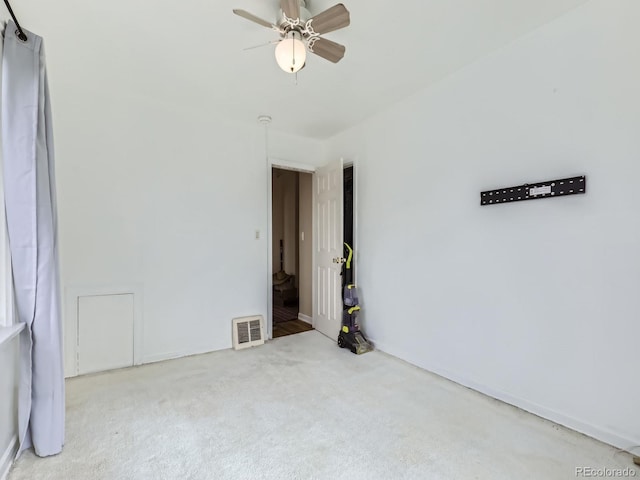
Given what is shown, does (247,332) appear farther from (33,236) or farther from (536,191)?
(536,191)

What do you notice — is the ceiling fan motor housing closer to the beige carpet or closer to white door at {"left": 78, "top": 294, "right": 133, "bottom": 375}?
the beige carpet

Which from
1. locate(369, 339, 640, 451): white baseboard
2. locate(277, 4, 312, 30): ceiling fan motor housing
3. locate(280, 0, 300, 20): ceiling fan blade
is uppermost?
locate(277, 4, 312, 30): ceiling fan motor housing

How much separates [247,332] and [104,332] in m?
1.34

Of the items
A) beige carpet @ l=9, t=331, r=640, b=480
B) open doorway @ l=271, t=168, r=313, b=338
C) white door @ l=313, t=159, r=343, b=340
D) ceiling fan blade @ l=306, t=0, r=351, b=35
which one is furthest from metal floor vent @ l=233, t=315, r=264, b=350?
ceiling fan blade @ l=306, t=0, r=351, b=35

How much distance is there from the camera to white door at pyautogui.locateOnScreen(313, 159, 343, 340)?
3588mm

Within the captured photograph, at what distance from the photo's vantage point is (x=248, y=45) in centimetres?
215

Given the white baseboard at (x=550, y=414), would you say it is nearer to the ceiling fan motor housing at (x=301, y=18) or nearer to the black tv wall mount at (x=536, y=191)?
the black tv wall mount at (x=536, y=191)

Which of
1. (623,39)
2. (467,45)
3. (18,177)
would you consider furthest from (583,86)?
(18,177)

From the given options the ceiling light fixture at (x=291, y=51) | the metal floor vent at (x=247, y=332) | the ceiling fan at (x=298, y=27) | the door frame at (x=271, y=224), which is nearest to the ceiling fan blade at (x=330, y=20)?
the ceiling fan at (x=298, y=27)

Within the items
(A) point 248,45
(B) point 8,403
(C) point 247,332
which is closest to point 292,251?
(C) point 247,332

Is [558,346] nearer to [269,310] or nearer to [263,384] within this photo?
[263,384]

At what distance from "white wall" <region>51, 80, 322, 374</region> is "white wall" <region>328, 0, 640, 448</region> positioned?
1715 millimetres

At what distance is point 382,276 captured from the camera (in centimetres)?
331

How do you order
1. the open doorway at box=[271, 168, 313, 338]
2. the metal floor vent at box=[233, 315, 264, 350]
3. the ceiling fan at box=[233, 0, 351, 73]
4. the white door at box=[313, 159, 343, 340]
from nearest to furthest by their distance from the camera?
the ceiling fan at box=[233, 0, 351, 73], the metal floor vent at box=[233, 315, 264, 350], the white door at box=[313, 159, 343, 340], the open doorway at box=[271, 168, 313, 338]
